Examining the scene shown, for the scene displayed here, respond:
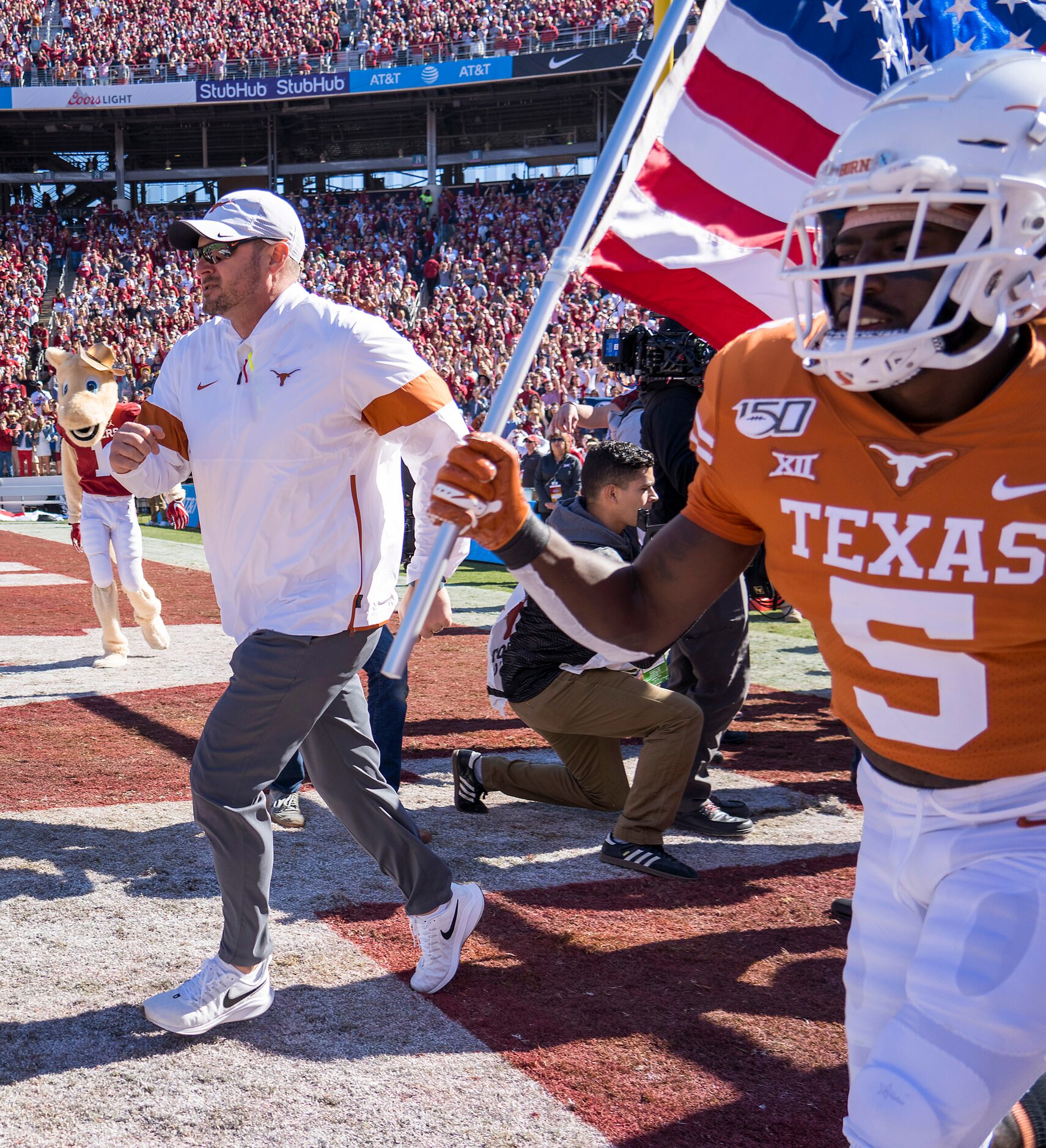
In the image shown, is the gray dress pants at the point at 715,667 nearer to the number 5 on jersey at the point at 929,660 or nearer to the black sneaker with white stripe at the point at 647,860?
the black sneaker with white stripe at the point at 647,860

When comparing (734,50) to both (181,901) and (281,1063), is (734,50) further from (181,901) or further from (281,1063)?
(281,1063)

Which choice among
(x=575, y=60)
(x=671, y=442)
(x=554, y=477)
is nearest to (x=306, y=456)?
(x=671, y=442)

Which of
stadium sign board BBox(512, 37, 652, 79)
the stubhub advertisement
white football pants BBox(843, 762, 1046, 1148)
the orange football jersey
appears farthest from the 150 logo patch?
the stubhub advertisement

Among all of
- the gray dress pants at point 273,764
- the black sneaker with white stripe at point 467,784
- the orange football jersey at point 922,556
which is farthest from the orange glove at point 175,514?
the orange football jersey at point 922,556

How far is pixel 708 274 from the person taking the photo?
16.6 ft

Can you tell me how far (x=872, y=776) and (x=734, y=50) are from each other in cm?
455

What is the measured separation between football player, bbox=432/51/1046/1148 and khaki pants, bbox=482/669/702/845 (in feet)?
7.70

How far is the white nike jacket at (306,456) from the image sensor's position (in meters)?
3.09

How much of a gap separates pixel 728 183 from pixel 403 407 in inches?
114

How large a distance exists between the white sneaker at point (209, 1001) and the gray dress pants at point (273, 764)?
39 millimetres

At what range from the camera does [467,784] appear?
5039 millimetres

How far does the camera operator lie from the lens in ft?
15.6

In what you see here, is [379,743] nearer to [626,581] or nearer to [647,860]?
[647,860]

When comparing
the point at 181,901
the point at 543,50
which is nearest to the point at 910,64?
the point at 181,901
